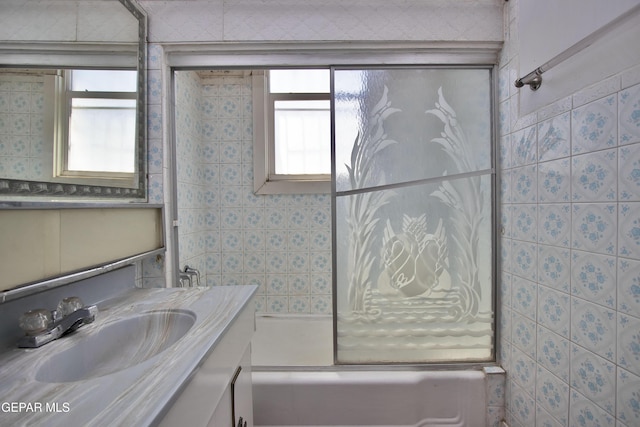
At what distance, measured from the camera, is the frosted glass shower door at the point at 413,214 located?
1.38 m

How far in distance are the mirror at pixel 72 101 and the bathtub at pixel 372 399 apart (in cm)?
111

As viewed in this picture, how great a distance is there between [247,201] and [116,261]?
1264 mm

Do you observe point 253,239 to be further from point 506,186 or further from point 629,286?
point 629,286

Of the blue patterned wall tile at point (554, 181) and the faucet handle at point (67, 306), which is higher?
the blue patterned wall tile at point (554, 181)

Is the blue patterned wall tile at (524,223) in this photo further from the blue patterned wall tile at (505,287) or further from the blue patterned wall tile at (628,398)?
the blue patterned wall tile at (628,398)

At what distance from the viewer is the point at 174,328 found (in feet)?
2.66

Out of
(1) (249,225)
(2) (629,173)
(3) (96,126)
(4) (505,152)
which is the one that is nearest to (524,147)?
(4) (505,152)

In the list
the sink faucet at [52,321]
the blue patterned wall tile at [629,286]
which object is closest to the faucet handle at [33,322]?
the sink faucet at [52,321]

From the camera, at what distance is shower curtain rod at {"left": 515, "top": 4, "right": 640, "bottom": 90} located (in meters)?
0.75

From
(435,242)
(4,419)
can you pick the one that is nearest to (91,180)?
(4,419)

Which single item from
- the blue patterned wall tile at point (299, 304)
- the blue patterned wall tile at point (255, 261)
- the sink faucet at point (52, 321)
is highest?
the sink faucet at point (52, 321)

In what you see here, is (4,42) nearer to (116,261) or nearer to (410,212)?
(116,261)

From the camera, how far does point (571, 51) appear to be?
872mm

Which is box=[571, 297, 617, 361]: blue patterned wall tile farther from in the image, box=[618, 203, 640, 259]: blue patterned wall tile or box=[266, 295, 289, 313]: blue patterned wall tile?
box=[266, 295, 289, 313]: blue patterned wall tile
